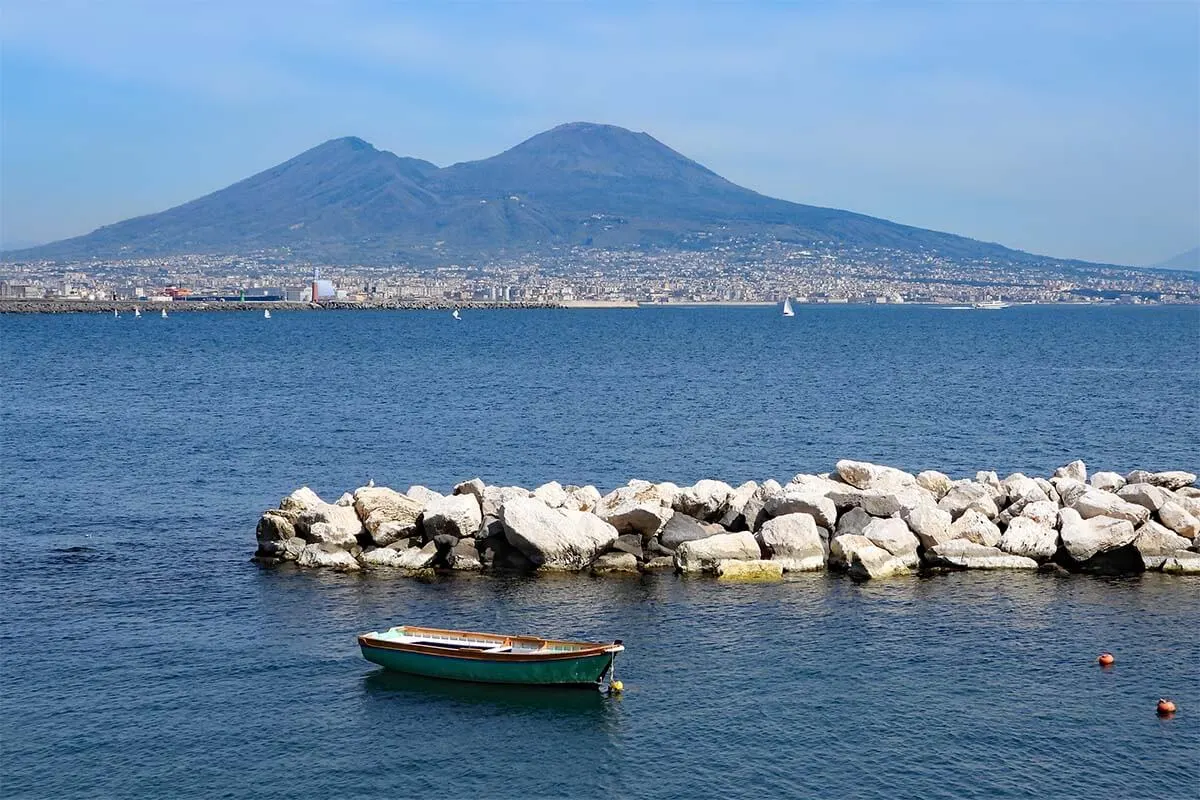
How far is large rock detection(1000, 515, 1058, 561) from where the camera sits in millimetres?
37094

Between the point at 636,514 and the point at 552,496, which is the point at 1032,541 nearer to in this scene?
the point at 636,514

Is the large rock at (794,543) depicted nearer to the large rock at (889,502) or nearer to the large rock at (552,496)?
the large rock at (889,502)

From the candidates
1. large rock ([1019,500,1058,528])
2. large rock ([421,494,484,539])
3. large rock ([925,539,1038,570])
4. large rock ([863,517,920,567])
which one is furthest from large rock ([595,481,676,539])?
large rock ([1019,500,1058,528])

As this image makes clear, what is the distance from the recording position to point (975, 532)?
1485 inches

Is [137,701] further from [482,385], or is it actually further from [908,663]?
[482,385]

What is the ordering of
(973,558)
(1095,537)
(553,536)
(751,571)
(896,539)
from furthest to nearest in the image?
(896,539)
(553,536)
(973,558)
(1095,537)
(751,571)

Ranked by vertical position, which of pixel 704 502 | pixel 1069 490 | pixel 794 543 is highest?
pixel 1069 490

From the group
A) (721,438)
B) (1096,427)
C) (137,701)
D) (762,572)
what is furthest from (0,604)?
(1096,427)

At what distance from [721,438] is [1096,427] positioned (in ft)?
69.1

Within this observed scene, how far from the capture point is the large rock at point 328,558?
3784 cm

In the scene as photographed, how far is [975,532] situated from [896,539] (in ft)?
8.57

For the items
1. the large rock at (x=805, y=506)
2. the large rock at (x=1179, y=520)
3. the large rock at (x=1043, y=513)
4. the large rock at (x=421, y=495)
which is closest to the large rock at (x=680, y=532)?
the large rock at (x=805, y=506)

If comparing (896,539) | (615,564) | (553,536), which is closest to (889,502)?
(896,539)

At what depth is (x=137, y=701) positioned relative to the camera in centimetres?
2691
